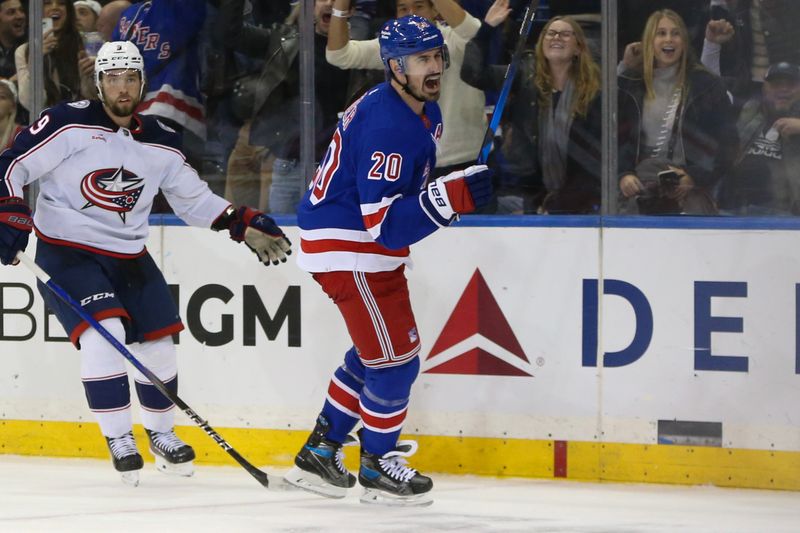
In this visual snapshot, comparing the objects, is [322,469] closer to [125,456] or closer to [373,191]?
[125,456]

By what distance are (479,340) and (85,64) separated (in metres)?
1.71

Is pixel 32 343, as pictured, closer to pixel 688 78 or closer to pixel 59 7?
pixel 59 7

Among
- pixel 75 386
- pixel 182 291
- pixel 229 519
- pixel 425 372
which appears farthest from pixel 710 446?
pixel 75 386

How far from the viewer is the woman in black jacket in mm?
4574

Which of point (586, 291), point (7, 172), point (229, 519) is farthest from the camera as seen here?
point (586, 291)

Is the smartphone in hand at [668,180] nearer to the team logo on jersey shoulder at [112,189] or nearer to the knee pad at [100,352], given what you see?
the team logo on jersey shoulder at [112,189]

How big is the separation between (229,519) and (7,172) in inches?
48.1

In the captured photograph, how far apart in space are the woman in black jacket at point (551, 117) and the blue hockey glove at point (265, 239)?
75 centimetres

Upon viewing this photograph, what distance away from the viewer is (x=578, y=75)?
4582 mm

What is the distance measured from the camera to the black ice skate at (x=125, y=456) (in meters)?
4.29

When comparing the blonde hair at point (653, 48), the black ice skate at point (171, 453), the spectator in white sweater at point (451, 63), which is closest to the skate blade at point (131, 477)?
the black ice skate at point (171, 453)

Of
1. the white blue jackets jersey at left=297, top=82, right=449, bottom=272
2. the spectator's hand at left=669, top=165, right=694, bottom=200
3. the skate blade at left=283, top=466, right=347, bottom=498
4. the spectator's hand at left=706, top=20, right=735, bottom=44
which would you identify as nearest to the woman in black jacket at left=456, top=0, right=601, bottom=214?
the spectator's hand at left=669, top=165, right=694, bottom=200

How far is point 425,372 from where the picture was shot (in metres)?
4.67

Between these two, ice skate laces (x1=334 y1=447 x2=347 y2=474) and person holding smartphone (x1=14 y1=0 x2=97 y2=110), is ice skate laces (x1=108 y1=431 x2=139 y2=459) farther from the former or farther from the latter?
person holding smartphone (x1=14 y1=0 x2=97 y2=110)
